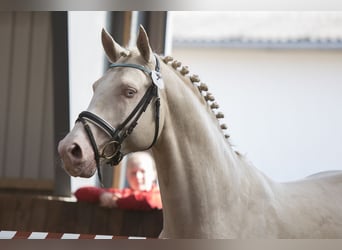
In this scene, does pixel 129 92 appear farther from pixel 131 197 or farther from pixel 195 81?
pixel 131 197

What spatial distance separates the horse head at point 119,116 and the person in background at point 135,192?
26.3 inches

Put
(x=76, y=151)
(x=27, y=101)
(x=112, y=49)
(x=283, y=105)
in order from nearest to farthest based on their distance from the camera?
1. (x=76, y=151)
2. (x=112, y=49)
3. (x=283, y=105)
4. (x=27, y=101)

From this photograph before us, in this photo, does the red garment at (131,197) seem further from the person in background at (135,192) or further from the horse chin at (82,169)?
the horse chin at (82,169)

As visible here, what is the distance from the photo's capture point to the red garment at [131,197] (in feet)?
5.82

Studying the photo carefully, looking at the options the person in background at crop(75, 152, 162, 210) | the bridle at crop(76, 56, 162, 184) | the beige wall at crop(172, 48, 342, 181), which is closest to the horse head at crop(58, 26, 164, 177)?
the bridle at crop(76, 56, 162, 184)

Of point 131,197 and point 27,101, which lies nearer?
point 131,197

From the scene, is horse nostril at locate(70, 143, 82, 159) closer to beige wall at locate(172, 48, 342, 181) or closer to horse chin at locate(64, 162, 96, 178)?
horse chin at locate(64, 162, 96, 178)

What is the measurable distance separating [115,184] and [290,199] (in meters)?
1.17

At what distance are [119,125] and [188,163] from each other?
17 cm

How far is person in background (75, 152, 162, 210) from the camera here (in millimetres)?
1791

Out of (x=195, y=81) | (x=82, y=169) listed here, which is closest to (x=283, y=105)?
(x=195, y=81)

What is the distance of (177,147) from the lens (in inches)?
45.7

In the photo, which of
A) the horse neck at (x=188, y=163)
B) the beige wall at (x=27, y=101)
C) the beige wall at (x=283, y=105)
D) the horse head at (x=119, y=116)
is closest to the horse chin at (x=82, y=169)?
the horse head at (x=119, y=116)

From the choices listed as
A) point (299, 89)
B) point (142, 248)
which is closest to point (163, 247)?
point (142, 248)
